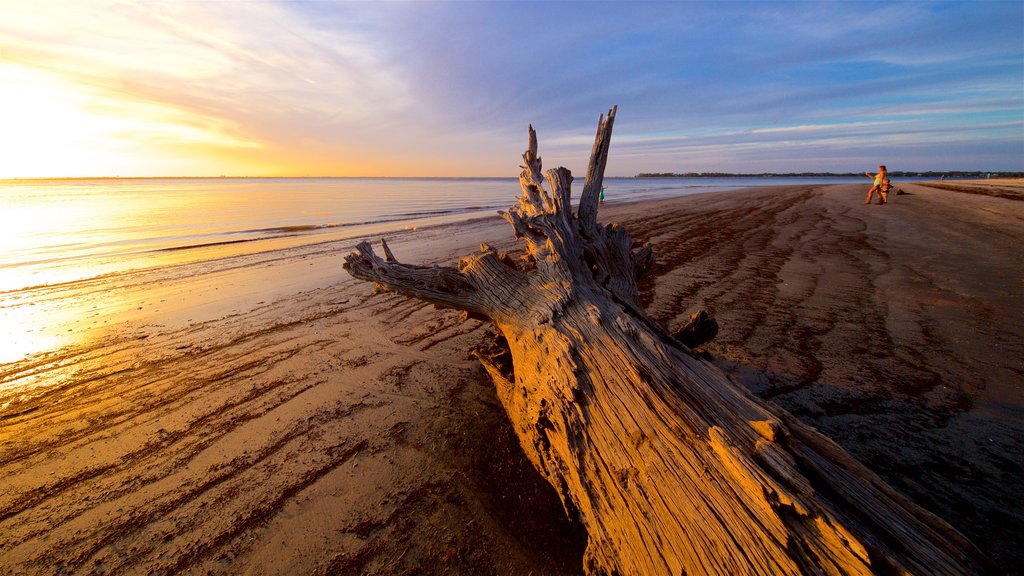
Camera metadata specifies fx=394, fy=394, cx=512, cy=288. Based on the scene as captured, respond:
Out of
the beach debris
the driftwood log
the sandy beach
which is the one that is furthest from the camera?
the beach debris

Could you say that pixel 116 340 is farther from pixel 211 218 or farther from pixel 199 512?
pixel 211 218

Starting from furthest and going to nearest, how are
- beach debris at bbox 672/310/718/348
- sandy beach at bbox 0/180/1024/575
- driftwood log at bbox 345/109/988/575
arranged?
beach debris at bbox 672/310/718/348, sandy beach at bbox 0/180/1024/575, driftwood log at bbox 345/109/988/575

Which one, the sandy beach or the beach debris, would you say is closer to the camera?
the sandy beach

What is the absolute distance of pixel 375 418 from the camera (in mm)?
2939

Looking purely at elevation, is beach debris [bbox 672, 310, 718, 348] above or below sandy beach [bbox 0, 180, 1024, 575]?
above

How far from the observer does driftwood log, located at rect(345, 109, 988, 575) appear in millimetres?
1250

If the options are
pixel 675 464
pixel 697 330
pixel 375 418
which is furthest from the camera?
pixel 697 330

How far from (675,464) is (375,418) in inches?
85.4

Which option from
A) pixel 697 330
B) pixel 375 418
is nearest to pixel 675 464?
pixel 697 330

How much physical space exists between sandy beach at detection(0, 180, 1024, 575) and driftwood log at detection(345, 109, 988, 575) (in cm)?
47

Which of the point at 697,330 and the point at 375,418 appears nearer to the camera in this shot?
the point at 375,418

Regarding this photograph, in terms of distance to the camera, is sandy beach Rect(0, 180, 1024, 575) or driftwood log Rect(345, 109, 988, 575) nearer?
driftwood log Rect(345, 109, 988, 575)

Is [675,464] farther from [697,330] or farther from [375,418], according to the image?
[375,418]

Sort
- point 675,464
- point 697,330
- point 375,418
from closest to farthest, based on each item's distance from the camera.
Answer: point 675,464 < point 375,418 < point 697,330
